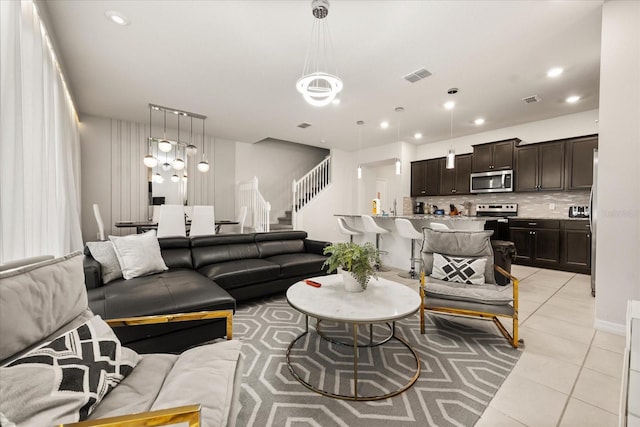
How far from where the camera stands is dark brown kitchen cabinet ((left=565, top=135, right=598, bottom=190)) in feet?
15.0

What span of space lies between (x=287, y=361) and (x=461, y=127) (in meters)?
5.97

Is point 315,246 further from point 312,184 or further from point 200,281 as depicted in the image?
point 312,184

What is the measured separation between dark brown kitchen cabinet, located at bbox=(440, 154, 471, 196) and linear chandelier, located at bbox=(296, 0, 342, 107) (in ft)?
13.5

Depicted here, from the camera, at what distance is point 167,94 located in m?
4.27

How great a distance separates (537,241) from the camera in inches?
198

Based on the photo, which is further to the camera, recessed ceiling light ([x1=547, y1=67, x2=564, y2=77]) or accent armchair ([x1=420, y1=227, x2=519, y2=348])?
recessed ceiling light ([x1=547, y1=67, x2=564, y2=77])

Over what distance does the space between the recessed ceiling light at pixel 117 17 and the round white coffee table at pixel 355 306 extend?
3088 millimetres

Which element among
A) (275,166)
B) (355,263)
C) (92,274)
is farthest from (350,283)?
(275,166)

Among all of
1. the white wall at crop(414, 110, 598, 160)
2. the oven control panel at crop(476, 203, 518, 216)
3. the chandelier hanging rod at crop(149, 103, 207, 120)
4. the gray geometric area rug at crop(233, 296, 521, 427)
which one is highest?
the chandelier hanging rod at crop(149, 103, 207, 120)

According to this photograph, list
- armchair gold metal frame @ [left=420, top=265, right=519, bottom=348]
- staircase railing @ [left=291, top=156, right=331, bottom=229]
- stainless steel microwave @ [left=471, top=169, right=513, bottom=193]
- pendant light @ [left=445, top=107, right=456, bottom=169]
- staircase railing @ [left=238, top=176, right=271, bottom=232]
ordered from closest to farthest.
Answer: armchair gold metal frame @ [left=420, top=265, right=519, bottom=348] < pendant light @ [left=445, top=107, right=456, bottom=169] < stainless steel microwave @ [left=471, top=169, right=513, bottom=193] < staircase railing @ [left=238, top=176, right=271, bottom=232] < staircase railing @ [left=291, top=156, right=331, bottom=229]

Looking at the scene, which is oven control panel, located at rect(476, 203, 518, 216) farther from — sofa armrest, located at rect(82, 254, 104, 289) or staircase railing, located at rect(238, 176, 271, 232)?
sofa armrest, located at rect(82, 254, 104, 289)

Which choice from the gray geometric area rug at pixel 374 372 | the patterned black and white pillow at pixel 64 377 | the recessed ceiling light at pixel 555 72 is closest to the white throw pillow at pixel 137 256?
the gray geometric area rug at pixel 374 372

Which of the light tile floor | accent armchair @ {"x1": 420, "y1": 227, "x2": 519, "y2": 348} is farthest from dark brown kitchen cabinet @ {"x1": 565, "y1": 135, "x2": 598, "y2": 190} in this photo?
accent armchair @ {"x1": 420, "y1": 227, "x2": 519, "y2": 348}

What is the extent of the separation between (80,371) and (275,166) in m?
7.52
